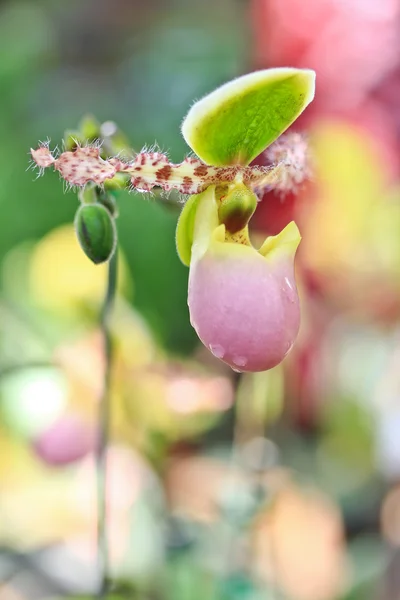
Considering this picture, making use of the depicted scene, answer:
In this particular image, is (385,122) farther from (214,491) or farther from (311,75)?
(311,75)

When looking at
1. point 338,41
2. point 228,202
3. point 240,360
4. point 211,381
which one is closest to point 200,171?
point 228,202

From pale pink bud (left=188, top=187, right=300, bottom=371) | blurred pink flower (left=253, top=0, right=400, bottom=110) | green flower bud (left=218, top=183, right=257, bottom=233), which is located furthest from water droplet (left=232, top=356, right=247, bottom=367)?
blurred pink flower (left=253, top=0, right=400, bottom=110)

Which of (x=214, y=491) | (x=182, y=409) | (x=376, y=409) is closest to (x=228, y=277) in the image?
(x=182, y=409)

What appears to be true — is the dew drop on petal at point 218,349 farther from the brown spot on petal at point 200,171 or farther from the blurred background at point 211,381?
the blurred background at point 211,381

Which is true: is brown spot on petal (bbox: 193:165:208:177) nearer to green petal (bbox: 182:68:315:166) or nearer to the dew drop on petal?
green petal (bbox: 182:68:315:166)

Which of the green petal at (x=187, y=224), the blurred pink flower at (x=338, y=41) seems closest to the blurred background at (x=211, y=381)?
the blurred pink flower at (x=338, y=41)

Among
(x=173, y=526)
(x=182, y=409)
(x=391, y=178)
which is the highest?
(x=391, y=178)
